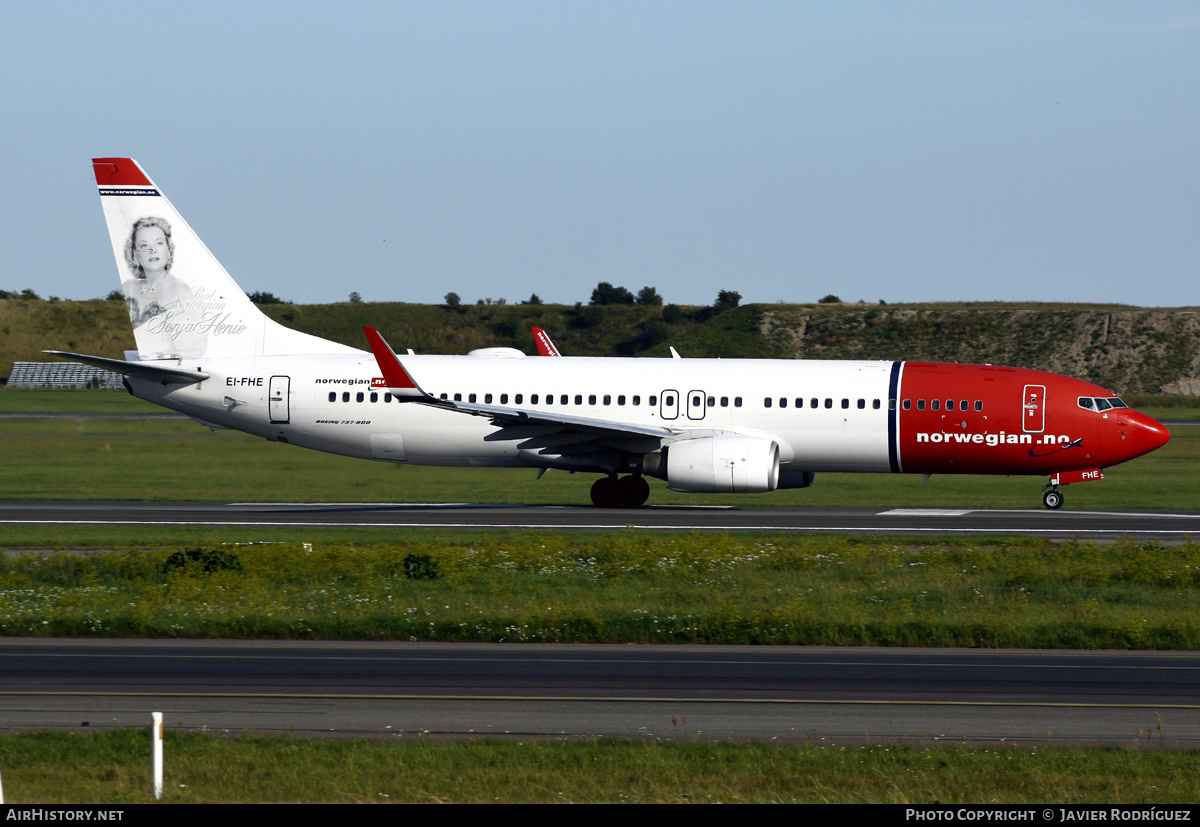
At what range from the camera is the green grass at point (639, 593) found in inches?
715

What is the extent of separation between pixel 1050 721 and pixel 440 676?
6.70 m

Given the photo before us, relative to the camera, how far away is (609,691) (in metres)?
14.6

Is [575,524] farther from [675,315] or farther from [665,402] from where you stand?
[675,315]

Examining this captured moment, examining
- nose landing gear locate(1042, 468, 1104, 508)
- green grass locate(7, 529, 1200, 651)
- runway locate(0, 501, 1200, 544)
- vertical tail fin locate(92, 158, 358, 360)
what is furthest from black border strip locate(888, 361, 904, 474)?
vertical tail fin locate(92, 158, 358, 360)

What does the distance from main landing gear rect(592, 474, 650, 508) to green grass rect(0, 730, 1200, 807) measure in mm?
24425

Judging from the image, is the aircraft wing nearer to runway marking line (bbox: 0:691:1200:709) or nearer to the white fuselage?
the white fuselage

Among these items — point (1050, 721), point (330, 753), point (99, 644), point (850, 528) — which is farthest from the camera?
point (850, 528)

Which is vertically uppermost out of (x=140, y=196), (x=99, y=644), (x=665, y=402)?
(x=140, y=196)

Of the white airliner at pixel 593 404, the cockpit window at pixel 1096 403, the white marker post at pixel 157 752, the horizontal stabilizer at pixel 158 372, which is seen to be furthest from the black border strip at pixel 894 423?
the white marker post at pixel 157 752

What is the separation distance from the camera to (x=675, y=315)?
139750 millimetres

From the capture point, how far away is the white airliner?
1350 inches

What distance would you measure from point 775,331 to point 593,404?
10321cm

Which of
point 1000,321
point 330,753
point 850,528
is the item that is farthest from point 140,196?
point 1000,321

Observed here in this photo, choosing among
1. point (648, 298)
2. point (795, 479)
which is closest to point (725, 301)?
point (648, 298)
